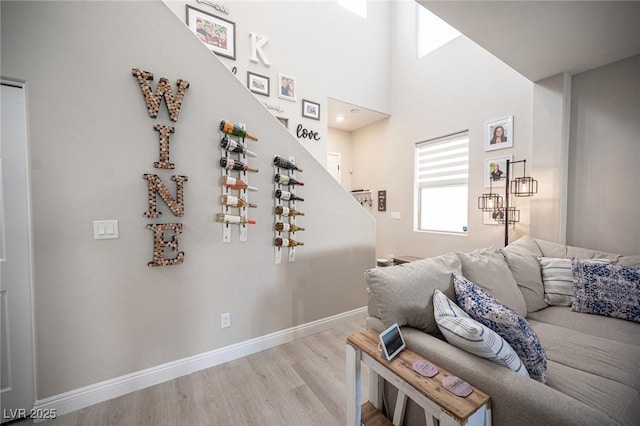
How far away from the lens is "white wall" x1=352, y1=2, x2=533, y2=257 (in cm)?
315

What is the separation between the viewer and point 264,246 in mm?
2219

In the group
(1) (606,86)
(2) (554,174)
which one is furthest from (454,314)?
(1) (606,86)

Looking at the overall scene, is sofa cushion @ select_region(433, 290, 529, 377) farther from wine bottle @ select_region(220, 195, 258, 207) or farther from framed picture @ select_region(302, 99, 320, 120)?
framed picture @ select_region(302, 99, 320, 120)

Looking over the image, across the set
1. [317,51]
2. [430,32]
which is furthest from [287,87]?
[430,32]

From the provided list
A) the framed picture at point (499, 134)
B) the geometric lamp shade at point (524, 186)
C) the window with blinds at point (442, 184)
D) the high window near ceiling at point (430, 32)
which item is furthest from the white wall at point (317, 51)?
the geometric lamp shade at point (524, 186)

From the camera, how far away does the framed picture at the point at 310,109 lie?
12.1 ft

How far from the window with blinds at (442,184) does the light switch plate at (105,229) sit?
387 cm

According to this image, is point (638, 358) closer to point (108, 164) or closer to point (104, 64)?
point (108, 164)

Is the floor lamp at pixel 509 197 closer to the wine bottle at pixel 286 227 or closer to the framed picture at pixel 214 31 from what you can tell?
the wine bottle at pixel 286 227

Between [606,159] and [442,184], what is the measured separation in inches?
66.6

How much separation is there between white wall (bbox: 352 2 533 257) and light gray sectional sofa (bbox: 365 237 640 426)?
4.42ft

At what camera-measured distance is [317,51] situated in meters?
3.79

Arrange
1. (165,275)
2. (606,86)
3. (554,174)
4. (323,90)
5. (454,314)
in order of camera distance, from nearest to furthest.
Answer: (454,314) → (165,275) → (606,86) → (554,174) → (323,90)

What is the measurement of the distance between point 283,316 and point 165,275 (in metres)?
1.05
